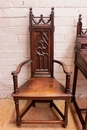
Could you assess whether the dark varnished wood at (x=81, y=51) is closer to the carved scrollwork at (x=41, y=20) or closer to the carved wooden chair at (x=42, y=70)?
the carved wooden chair at (x=42, y=70)

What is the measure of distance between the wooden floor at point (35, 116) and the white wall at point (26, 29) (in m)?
0.36

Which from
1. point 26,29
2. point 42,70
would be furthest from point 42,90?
point 26,29

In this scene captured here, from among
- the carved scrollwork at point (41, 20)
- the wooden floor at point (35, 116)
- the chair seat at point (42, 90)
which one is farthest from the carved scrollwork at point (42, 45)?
the wooden floor at point (35, 116)

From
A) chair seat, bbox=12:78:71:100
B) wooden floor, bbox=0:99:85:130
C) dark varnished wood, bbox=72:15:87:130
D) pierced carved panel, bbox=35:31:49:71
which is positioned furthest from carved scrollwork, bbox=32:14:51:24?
wooden floor, bbox=0:99:85:130

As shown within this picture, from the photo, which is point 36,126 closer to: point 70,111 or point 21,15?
point 70,111

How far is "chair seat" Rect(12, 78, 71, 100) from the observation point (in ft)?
4.57

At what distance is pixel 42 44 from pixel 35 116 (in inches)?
35.6

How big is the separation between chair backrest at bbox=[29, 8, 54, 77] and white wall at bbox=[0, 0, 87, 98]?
133mm

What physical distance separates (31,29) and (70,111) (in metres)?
1.16

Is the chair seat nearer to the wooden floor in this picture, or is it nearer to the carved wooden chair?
the carved wooden chair

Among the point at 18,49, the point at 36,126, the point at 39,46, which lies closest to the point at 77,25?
the point at 39,46

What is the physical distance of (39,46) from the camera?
1721 mm

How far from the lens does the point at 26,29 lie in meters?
1.78

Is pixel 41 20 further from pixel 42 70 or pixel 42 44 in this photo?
pixel 42 70
